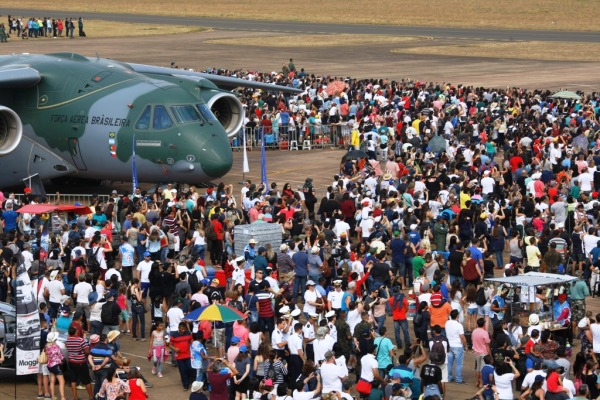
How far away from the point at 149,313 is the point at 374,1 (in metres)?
88.0

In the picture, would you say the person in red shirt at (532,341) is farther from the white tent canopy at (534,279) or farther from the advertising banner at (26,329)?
the advertising banner at (26,329)

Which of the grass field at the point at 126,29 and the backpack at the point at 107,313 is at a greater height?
the grass field at the point at 126,29

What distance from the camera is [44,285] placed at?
22.7 m

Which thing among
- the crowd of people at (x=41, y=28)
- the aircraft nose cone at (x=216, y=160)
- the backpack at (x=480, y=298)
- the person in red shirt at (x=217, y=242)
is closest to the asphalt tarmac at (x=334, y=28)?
the crowd of people at (x=41, y=28)

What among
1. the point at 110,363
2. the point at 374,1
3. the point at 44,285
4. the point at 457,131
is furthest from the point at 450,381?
the point at 374,1

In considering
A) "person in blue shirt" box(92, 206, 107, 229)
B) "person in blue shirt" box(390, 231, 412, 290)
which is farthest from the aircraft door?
"person in blue shirt" box(390, 231, 412, 290)

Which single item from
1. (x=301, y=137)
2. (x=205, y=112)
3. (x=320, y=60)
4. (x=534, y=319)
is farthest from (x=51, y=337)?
(x=320, y=60)

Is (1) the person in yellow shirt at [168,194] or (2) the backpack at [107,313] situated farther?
(1) the person in yellow shirt at [168,194]

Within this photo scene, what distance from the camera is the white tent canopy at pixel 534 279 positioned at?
2134 centimetres

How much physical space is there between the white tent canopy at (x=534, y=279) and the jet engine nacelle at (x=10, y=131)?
14952mm

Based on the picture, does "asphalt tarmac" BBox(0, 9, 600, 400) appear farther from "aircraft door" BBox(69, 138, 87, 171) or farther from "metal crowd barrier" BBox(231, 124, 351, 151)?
"aircraft door" BBox(69, 138, 87, 171)

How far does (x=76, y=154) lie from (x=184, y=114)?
3196 millimetres

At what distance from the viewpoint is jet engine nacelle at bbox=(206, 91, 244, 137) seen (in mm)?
35844

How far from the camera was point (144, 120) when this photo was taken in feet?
106
